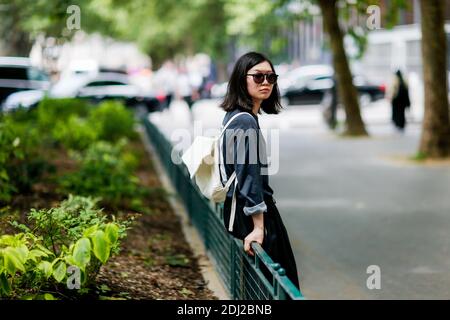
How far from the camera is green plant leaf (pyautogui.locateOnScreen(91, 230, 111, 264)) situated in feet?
13.7

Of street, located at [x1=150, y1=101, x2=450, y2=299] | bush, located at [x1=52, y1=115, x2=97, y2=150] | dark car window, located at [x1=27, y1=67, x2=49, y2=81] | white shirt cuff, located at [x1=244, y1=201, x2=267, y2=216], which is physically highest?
dark car window, located at [x1=27, y1=67, x2=49, y2=81]

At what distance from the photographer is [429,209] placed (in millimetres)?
10617

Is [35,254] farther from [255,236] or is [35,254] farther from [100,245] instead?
[255,236]

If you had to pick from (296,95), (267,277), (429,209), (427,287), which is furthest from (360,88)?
(267,277)

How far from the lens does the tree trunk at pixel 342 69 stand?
20312mm

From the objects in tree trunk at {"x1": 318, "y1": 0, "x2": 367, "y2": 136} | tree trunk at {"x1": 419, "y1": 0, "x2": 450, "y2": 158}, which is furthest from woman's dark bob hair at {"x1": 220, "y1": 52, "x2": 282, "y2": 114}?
tree trunk at {"x1": 318, "y1": 0, "x2": 367, "y2": 136}

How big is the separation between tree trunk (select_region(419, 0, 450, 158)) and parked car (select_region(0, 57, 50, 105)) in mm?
16213

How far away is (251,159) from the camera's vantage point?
441cm

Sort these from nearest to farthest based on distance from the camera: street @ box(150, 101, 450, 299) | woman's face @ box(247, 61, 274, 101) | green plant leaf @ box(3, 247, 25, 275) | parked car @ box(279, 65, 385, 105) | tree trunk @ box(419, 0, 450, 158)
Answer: green plant leaf @ box(3, 247, 25, 275) < woman's face @ box(247, 61, 274, 101) < street @ box(150, 101, 450, 299) < tree trunk @ box(419, 0, 450, 158) < parked car @ box(279, 65, 385, 105)

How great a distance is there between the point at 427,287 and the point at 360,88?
99.3 ft

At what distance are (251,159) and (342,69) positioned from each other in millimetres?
16779

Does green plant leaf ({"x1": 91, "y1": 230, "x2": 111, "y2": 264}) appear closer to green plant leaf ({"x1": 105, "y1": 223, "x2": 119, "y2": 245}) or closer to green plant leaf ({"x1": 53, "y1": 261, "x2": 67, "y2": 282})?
green plant leaf ({"x1": 105, "y1": 223, "x2": 119, "y2": 245})

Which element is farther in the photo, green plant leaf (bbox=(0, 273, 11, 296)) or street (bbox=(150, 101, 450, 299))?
street (bbox=(150, 101, 450, 299))

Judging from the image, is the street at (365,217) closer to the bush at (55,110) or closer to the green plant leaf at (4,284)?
the green plant leaf at (4,284)
